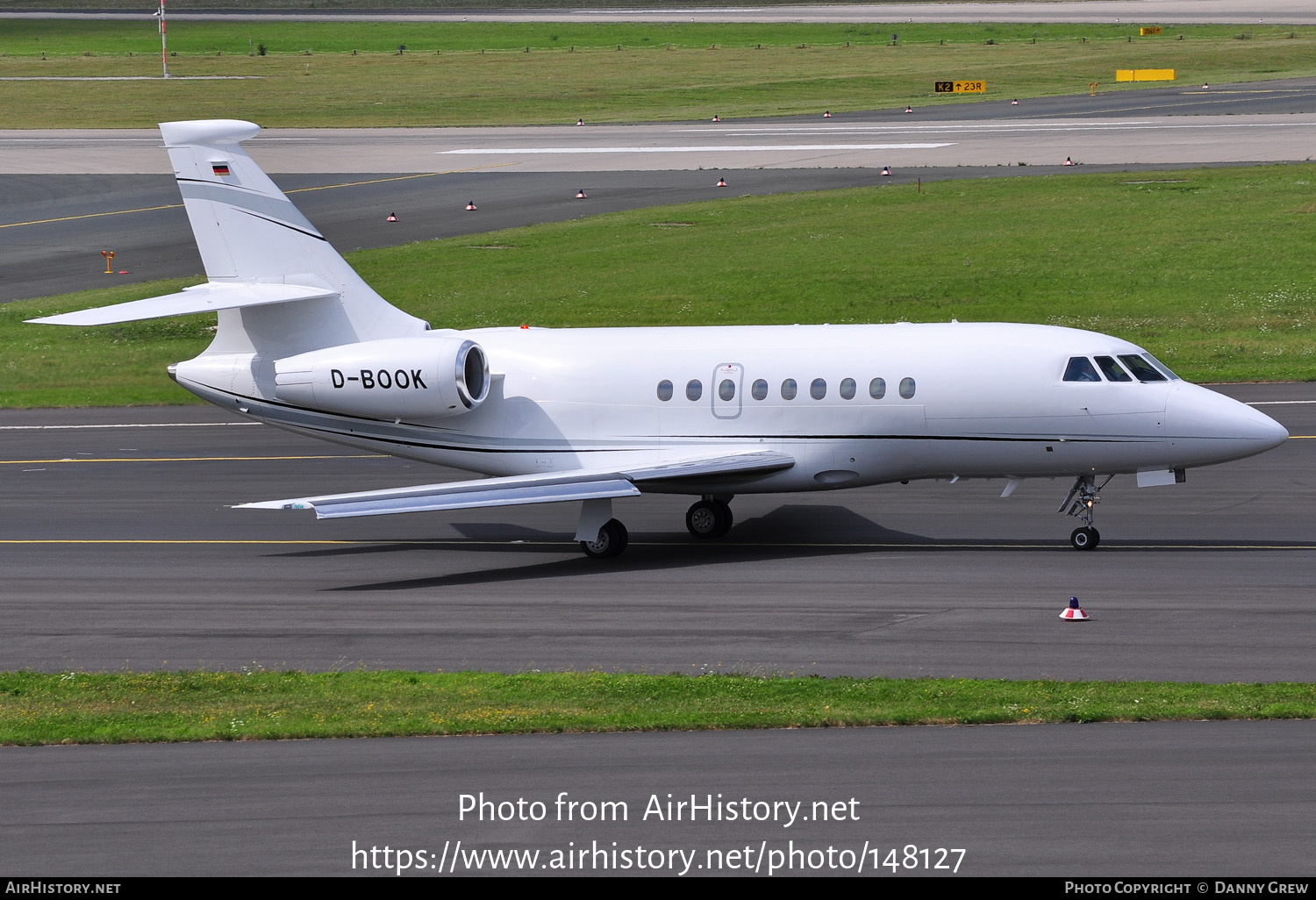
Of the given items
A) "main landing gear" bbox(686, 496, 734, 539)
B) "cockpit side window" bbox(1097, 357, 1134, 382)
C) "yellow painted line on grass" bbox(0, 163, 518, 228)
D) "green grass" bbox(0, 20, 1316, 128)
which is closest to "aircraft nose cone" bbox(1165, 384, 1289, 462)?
"cockpit side window" bbox(1097, 357, 1134, 382)

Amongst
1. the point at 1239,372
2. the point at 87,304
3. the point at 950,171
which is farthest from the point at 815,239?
the point at 87,304

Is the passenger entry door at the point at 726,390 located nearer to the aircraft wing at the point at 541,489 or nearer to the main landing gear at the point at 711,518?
the aircraft wing at the point at 541,489

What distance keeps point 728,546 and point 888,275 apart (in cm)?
2508

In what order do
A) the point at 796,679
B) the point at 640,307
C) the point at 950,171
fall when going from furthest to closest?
the point at 950,171 < the point at 640,307 < the point at 796,679

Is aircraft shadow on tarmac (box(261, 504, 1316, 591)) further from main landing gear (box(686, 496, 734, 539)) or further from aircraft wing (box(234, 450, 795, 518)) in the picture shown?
aircraft wing (box(234, 450, 795, 518))

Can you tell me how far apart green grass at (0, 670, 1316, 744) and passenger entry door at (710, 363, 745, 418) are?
897 cm

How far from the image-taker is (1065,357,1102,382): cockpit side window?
2542 centimetres

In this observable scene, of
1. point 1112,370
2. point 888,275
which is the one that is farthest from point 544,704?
point 888,275

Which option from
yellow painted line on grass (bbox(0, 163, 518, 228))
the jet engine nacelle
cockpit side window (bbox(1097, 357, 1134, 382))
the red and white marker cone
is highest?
yellow painted line on grass (bbox(0, 163, 518, 228))

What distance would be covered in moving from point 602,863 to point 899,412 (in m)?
14.6

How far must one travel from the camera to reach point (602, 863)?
12.8 metres

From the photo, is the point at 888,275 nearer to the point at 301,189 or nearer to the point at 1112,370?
the point at 1112,370

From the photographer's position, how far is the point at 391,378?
27.9 m
